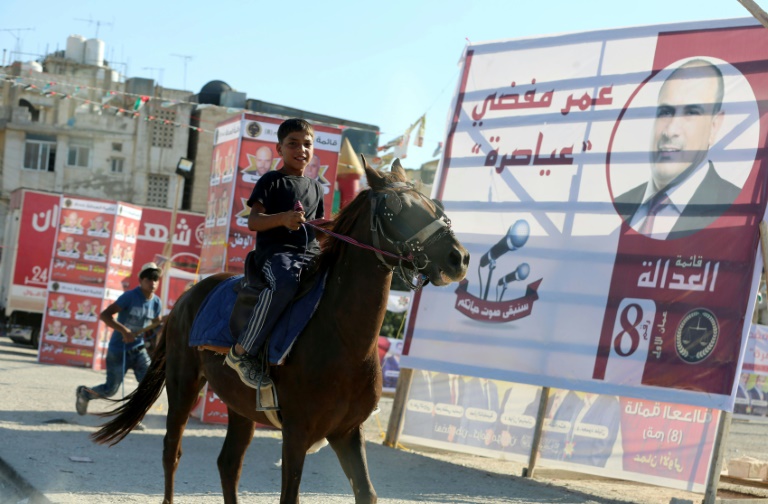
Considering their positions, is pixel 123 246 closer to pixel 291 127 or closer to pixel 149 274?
pixel 149 274

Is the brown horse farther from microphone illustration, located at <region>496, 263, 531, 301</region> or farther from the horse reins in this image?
microphone illustration, located at <region>496, 263, 531, 301</region>

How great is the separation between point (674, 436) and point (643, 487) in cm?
176

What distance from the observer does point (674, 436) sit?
9.87m

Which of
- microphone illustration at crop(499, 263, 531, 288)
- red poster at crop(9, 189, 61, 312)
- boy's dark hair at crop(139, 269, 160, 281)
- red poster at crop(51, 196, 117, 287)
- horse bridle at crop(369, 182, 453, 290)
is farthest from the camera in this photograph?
red poster at crop(9, 189, 61, 312)

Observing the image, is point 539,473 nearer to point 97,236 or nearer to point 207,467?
point 207,467

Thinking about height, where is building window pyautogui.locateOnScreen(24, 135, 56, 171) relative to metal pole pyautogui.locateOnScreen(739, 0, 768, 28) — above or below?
below

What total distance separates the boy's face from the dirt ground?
3120 mm

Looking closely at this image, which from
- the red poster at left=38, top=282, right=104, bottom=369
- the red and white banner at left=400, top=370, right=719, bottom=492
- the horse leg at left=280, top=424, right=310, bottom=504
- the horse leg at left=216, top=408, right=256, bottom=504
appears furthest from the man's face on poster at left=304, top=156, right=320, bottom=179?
the red poster at left=38, top=282, right=104, bottom=369

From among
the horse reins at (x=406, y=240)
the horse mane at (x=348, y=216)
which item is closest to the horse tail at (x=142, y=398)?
the horse mane at (x=348, y=216)

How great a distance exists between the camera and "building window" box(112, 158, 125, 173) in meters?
65.2

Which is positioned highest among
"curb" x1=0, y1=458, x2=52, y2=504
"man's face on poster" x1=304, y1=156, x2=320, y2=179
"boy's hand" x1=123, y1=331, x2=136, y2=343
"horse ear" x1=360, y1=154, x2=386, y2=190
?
"man's face on poster" x1=304, y1=156, x2=320, y2=179

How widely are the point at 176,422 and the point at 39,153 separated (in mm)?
61979

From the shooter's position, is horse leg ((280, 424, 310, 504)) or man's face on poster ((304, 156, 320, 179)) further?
man's face on poster ((304, 156, 320, 179))

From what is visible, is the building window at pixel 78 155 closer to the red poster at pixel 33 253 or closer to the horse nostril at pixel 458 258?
the red poster at pixel 33 253
